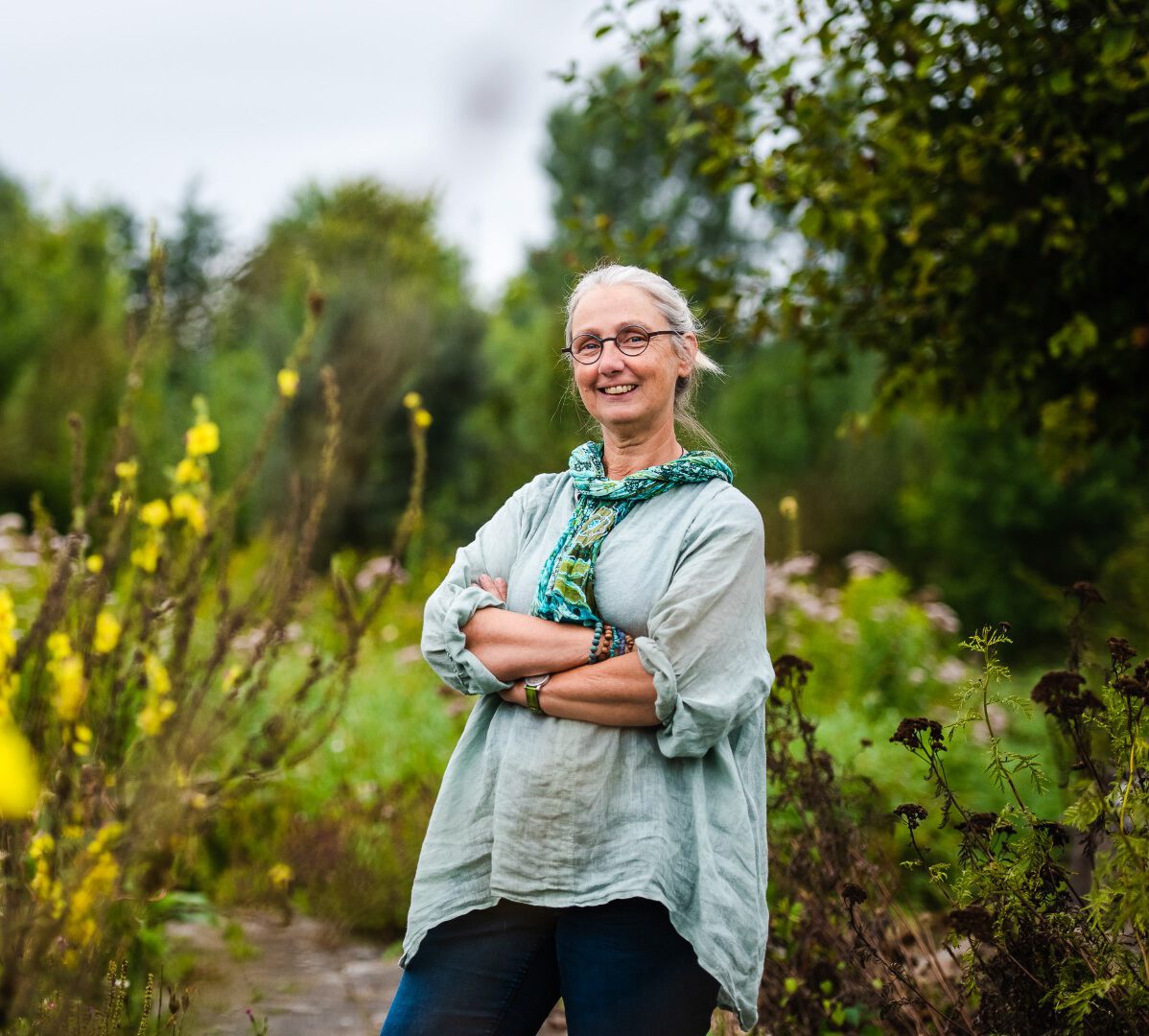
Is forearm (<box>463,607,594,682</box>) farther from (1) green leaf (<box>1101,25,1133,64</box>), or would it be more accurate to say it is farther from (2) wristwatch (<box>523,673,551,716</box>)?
(1) green leaf (<box>1101,25,1133,64</box>)

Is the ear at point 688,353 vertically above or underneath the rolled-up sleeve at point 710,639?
above

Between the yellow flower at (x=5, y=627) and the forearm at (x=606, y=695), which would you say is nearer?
the forearm at (x=606, y=695)

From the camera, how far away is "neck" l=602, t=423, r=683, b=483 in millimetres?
2068

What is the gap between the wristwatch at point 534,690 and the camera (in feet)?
6.11

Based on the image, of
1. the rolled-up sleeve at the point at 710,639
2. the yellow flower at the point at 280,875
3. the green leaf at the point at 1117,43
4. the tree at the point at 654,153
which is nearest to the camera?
the rolled-up sleeve at the point at 710,639

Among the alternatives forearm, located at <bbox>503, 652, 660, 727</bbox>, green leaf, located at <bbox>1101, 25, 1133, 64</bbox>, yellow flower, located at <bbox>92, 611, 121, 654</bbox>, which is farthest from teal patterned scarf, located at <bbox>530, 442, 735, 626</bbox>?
green leaf, located at <bbox>1101, 25, 1133, 64</bbox>

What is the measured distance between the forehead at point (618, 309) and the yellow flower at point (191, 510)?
1241 mm

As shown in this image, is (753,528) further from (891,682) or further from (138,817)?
(891,682)

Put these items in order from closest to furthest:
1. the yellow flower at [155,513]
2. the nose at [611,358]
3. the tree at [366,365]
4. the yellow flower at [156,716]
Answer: the nose at [611,358]
the yellow flower at [156,716]
the yellow flower at [155,513]
the tree at [366,365]

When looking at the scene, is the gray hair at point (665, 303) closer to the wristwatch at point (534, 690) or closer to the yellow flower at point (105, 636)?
the wristwatch at point (534, 690)

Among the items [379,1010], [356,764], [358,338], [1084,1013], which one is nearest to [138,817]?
[1084,1013]

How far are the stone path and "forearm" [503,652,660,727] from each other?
170cm

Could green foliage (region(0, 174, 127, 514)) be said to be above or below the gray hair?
above

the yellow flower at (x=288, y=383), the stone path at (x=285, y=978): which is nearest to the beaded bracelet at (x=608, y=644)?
the yellow flower at (x=288, y=383)
